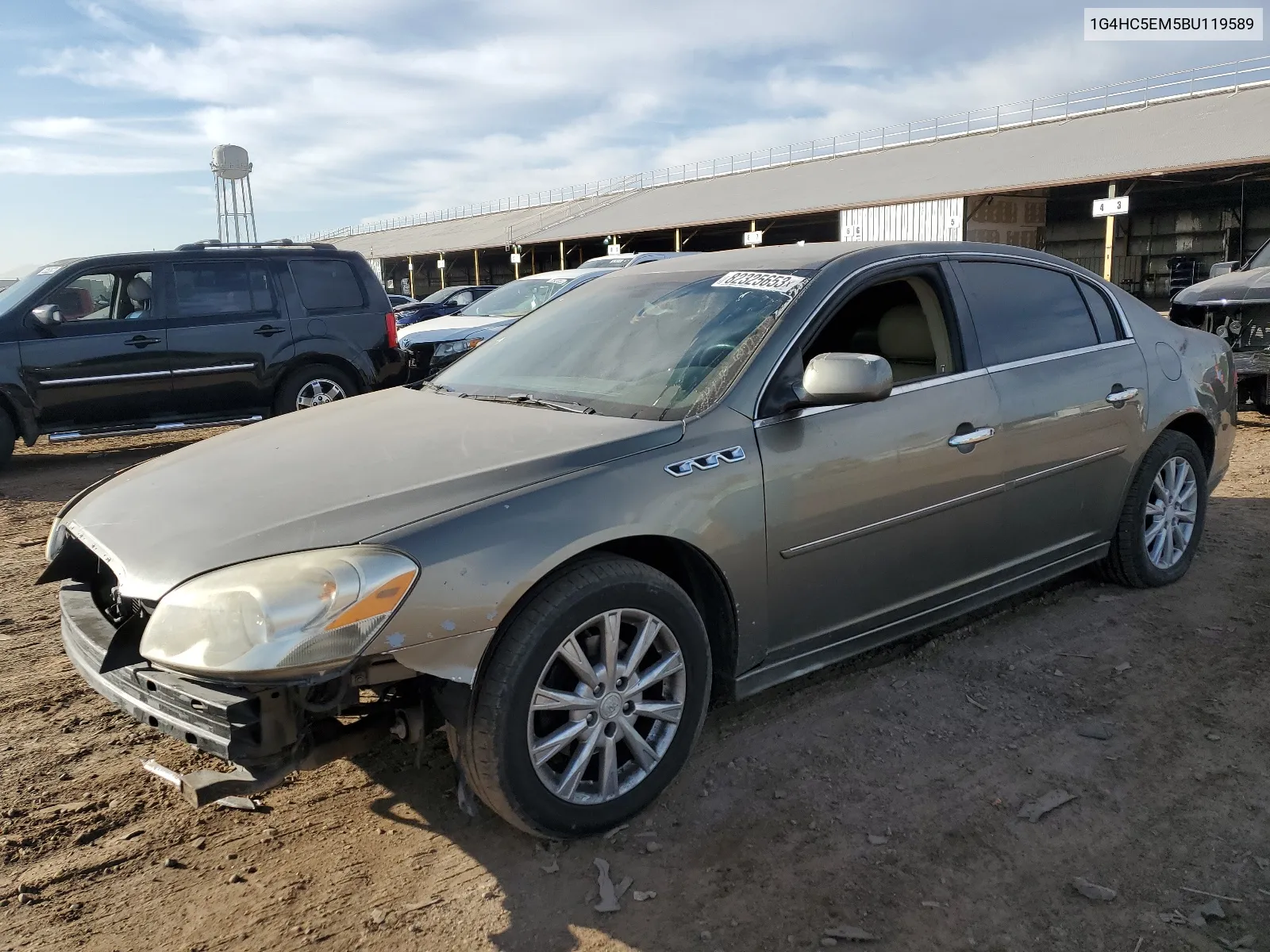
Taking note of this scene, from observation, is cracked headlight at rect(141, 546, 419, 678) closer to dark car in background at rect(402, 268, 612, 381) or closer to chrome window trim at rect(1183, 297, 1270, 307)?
dark car in background at rect(402, 268, 612, 381)

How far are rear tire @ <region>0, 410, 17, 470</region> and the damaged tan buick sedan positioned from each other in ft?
19.7

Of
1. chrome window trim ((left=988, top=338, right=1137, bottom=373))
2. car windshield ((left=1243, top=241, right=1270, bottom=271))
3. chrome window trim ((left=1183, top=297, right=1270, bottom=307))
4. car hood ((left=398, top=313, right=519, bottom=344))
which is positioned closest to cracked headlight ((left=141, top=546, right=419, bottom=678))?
chrome window trim ((left=988, top=338, right=1137, bottom=373))

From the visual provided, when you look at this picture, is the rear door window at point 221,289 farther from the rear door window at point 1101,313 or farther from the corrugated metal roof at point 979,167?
the corrugated metal roof at point 979,167

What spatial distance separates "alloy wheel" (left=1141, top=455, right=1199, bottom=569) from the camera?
4.62 m

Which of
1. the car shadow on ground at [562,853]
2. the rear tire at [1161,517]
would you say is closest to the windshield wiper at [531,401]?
the car shadow on ground at [562,853]

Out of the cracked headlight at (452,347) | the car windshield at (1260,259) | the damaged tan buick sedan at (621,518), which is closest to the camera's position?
the damaged tan buick sedan at (621,518)

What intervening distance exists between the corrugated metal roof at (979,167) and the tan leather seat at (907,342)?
1863cm

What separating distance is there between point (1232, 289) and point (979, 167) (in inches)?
744

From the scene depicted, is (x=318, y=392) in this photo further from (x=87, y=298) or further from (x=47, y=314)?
(x=47, y=314)

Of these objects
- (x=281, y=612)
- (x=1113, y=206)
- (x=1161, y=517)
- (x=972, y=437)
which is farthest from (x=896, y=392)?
(x=1113, y=206)

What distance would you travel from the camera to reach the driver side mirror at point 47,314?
8.26 m

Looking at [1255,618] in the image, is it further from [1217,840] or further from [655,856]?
[655,856]

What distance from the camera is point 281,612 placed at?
90.0 inches

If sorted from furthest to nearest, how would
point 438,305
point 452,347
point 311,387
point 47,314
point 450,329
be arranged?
point 438,305
point 450,329
point 452,347
point 311,387
point 47,314
